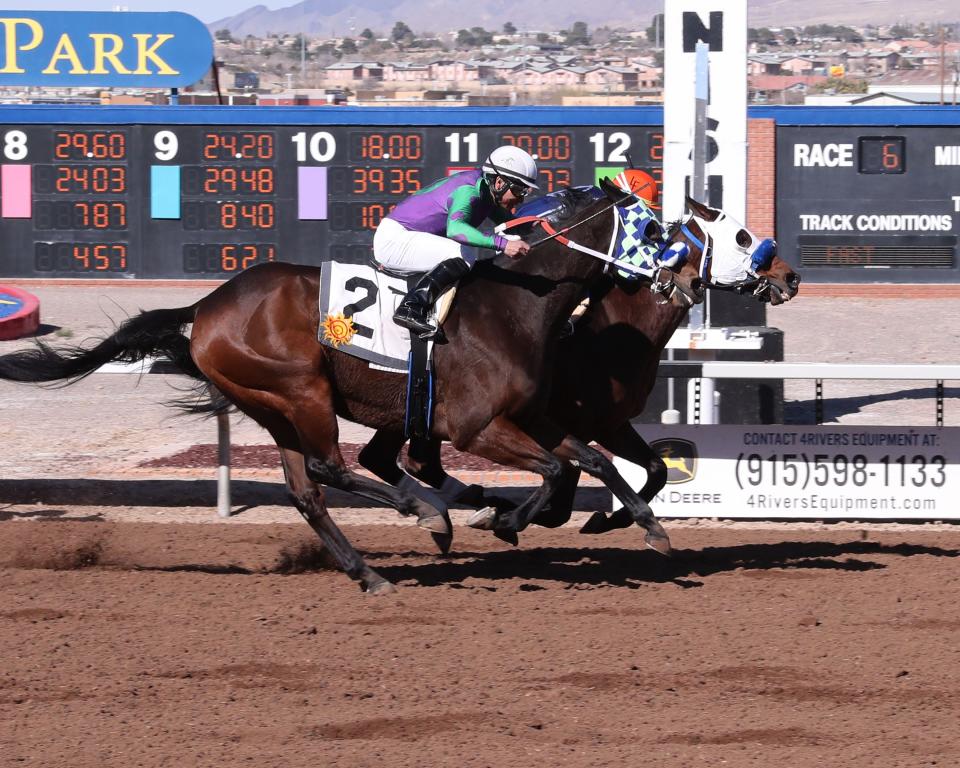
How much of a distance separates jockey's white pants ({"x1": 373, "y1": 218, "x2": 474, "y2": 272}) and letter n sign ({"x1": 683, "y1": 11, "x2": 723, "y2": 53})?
312 centimetres

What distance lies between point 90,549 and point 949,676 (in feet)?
13.1

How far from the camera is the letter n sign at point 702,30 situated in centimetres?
878

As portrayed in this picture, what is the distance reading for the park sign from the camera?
74.9 feet

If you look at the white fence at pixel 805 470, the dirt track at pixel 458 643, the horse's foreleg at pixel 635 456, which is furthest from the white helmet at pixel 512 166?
the white fence at pixel 805 470

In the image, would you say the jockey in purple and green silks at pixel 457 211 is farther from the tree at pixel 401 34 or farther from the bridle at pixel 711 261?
the tree at pixel 401 34

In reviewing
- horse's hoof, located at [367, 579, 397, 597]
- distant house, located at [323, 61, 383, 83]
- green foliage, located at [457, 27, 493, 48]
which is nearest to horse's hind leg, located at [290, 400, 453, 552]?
horse's hoof, located at [367, 579, 397, 597]

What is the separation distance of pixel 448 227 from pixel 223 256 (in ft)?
42.1

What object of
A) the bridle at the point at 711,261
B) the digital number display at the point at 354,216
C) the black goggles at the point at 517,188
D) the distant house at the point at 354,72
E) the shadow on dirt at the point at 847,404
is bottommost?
the shadow on dirt at the point at 847,404

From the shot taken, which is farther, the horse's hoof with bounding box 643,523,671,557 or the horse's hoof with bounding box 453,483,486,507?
the horse's hoof with bounding box 453,483,486,507

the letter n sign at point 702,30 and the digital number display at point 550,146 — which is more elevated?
the letter n sign at point 702,30

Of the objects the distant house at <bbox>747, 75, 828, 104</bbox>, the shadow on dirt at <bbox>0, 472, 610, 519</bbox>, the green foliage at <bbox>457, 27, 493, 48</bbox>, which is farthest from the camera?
the green foliage at <bbox>457, 27, 493, 48</bbox>

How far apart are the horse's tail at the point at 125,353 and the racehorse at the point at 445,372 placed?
→ 386 mm

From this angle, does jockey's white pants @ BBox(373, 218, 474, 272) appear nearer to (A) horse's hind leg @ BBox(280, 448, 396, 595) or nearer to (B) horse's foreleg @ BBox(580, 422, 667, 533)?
(A) horse's hind leg @ BBox(280, 448, 396, 595)

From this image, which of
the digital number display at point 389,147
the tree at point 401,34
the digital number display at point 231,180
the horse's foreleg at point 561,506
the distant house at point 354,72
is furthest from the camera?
the tree at point 401,34
